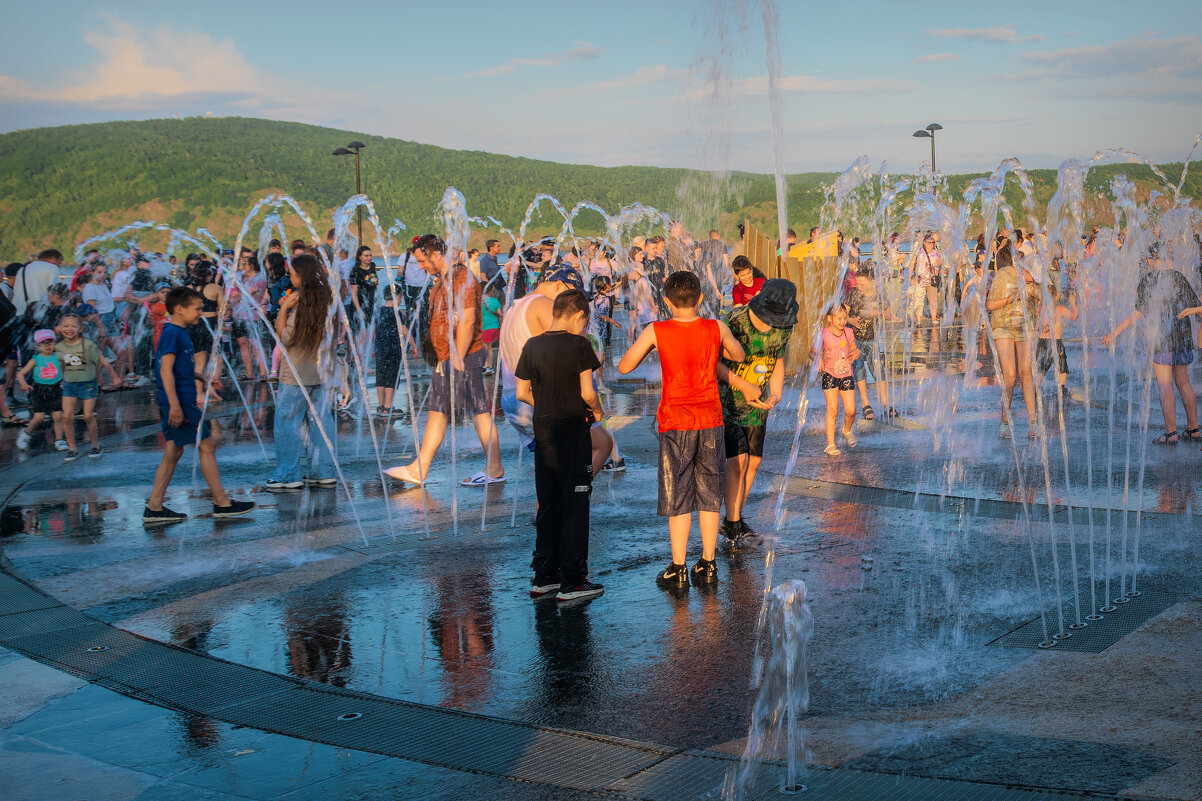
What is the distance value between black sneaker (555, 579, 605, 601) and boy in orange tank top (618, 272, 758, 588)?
0.40m

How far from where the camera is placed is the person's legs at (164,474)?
7824mm

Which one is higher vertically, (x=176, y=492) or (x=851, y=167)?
(x=851, y=167)

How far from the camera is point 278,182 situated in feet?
426

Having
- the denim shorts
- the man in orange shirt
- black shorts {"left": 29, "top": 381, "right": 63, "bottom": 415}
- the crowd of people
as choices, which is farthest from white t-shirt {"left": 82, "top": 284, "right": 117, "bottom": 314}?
the man in orange shirt

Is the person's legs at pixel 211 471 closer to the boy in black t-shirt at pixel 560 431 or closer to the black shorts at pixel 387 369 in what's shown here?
the boy in black t-shirt at pixel 560 431

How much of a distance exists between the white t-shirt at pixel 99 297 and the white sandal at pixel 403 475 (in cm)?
871

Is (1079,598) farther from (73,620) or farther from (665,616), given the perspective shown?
(73,620)

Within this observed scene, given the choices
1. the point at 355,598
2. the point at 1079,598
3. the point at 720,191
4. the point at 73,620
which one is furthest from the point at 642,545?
the point at 720,191

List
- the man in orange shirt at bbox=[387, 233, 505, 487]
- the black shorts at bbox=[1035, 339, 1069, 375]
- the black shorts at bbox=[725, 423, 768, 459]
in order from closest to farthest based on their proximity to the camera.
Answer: the black shorts at bbox=[725, 423, 768, 459] < the man in orange shirt at bbox=[387, 233, 505, 487] < the black shorts at bbox=[1035, 339, 1069, 375]

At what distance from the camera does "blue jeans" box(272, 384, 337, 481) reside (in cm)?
895

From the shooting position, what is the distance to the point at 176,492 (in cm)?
916

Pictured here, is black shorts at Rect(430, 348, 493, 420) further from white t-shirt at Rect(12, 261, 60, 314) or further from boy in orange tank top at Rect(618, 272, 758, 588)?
white t-shirt at Rect(12, 261, 60, 314)

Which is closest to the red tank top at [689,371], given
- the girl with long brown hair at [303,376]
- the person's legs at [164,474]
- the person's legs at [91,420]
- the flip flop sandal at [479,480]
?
the flip flop sandal at [479,480]

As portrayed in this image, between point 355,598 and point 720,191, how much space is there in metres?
114
